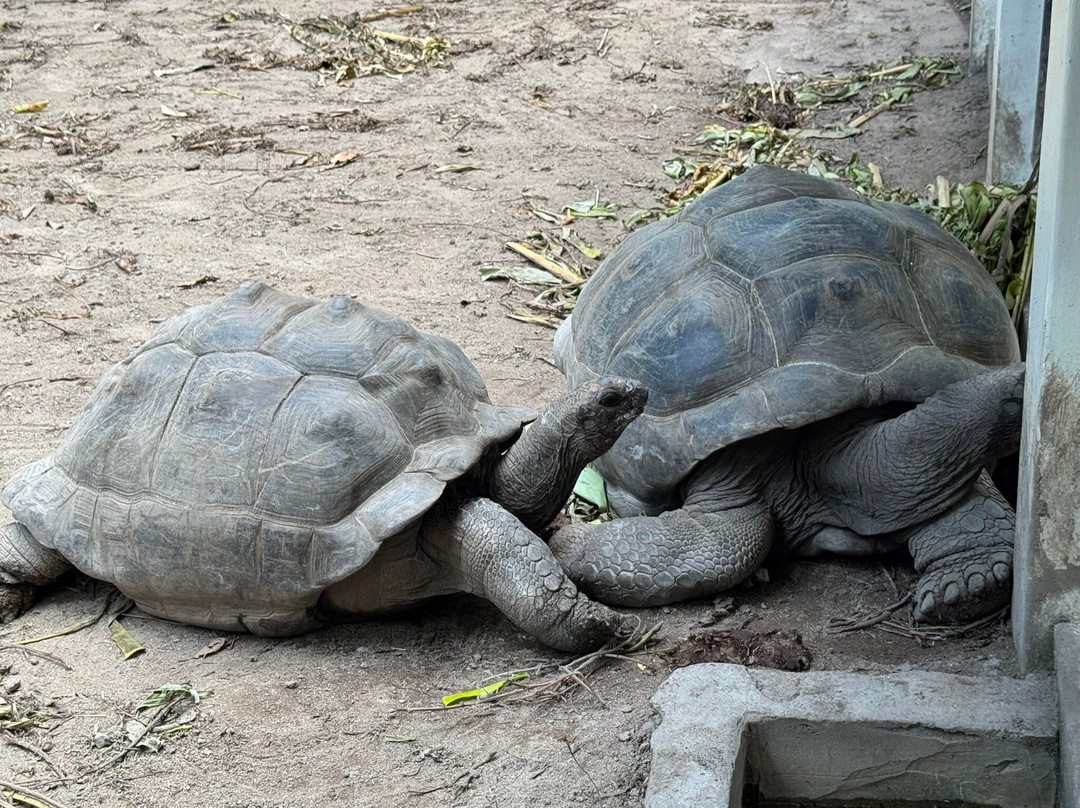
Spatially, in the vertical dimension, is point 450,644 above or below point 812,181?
below

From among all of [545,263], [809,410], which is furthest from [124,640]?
[545,263]

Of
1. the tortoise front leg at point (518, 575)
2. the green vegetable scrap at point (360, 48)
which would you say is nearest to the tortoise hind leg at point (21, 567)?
the tortoise front leg at point (518, 575)

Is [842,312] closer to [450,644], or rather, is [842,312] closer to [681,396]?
[681,396]

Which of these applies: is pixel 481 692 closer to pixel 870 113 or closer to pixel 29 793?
pixel 29 793

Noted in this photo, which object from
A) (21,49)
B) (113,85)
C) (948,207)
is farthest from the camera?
(21,49)

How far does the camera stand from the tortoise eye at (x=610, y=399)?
320 centimetres

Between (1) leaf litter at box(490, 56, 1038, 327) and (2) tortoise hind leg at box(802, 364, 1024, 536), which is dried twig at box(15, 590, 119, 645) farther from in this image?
(1) leaf litter at box(490, 56, 1038, 327)

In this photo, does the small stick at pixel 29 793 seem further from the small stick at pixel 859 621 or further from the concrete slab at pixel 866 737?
the small stick at pixel 859 621

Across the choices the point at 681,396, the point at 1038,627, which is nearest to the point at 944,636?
the point at 1038,627

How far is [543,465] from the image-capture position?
335 cm

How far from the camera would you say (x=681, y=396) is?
138 inches

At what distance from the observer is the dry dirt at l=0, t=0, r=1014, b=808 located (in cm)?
288

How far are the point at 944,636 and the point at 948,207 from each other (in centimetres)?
252

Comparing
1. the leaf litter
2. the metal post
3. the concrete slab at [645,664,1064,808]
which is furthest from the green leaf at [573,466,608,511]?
the metal post
